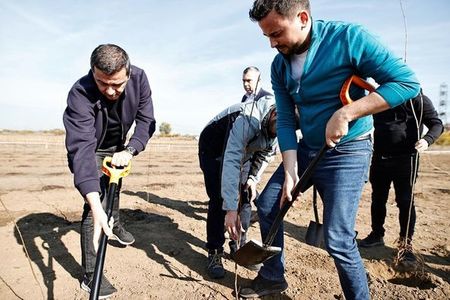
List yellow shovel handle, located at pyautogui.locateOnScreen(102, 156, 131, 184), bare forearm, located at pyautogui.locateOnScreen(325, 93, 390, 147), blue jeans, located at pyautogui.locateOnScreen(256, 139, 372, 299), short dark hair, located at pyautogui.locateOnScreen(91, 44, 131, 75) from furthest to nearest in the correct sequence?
1. yellow shovel handle, located at pyautogui.locateOnScreen(102, 156, 131, 184)
2. short dark hair, located at pyautogui.locateOnScreen(91, 44, 131, 75)
3. blue jeans, located at pyautogui.locateOnScreen(256, 139, 372, 299)
4. bare forearm, located at pyautogui.locateOnScreen(325, 93, 390, 147)

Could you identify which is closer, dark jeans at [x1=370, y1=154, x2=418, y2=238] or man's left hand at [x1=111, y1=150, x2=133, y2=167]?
man's left hand at [x1=111, y1=150, x2=133, y2=167]

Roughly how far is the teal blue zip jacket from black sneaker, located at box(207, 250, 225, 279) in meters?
1.26

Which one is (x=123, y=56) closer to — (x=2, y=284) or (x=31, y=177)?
(x=2, y=284)

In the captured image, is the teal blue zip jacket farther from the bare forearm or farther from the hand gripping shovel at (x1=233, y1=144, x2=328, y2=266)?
the hand gripping shovel at (x1=233, y1=144, x2=328, y2=266)

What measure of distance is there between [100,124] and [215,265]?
1498 mm

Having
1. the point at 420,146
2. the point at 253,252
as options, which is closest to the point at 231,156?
the point at 253,252

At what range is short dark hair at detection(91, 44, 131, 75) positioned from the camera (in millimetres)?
2131

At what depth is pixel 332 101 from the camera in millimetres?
1917

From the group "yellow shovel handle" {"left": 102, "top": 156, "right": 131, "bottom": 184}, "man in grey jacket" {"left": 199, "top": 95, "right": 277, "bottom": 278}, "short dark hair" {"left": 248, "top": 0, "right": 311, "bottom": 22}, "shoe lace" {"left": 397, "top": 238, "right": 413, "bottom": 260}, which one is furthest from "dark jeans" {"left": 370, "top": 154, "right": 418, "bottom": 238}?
"yellow shovel handle" {"left": 102, "top": 156, "right": 131, "bottom": 184}

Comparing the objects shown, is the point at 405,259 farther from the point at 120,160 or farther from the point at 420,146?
the point at 120,160

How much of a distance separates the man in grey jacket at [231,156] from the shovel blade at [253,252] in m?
0.21

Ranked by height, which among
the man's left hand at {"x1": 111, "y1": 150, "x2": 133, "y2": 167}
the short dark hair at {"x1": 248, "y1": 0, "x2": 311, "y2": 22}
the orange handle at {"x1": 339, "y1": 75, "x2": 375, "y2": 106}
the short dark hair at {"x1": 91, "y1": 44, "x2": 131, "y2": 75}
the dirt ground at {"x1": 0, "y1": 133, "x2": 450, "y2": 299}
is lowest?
the dirt ground at {"x1": 0, "y1": 133, "x2": 450, "y2": 299}

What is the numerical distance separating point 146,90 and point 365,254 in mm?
2697

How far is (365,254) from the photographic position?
3.47 meters
